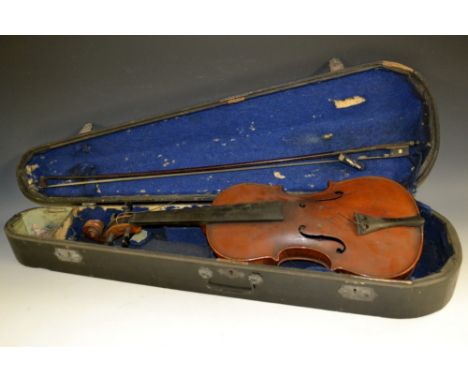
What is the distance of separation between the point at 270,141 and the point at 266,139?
21mm

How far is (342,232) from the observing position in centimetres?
163

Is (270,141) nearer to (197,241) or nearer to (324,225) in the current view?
(324,225)

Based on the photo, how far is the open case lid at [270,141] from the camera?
1760 millimetres

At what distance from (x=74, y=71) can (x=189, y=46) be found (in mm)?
677

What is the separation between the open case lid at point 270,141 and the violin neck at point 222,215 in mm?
240

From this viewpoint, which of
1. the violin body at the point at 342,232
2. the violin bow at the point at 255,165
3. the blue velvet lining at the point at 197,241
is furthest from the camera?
the violin bow at the point at 255,165

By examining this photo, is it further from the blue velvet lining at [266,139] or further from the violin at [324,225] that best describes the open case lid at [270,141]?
the violin at [324,225]

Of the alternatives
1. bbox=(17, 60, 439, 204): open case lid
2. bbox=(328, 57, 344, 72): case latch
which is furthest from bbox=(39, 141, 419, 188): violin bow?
bbox=(328, 57, 344, 72): case latch

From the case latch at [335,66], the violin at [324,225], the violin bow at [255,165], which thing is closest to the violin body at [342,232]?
the violin at [324,225]

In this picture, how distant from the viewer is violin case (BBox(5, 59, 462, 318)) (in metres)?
1.57

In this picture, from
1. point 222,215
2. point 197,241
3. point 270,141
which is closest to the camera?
point 222,215

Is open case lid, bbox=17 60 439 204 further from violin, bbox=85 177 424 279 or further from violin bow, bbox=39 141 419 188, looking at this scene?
violin, bbox=85 177 424 279

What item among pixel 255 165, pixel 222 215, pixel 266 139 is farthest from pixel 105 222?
pixel 266 139

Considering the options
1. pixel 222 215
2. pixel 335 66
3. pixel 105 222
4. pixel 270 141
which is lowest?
pixel 105 222
